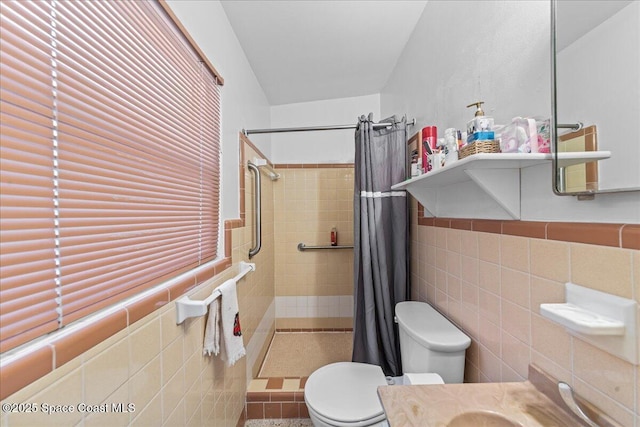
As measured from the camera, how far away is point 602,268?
64 centimetres

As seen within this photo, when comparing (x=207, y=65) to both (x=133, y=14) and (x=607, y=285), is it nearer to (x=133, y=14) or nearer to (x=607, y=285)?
(x=133, y=14)

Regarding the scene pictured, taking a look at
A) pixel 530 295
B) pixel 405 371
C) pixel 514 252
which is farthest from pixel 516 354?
pixel 405 371

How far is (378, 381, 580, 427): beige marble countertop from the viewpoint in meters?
0.70

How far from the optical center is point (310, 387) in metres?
1.40

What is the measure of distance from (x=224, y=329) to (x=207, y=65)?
1.16 m

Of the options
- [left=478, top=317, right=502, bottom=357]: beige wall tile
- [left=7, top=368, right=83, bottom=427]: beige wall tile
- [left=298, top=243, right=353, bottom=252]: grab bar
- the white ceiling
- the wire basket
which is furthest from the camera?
[left=298, top=243, right=353, bottom=252]: grab bar

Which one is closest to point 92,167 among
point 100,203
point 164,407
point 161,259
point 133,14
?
point 100,203

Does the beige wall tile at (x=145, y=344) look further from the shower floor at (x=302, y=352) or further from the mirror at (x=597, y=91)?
the shower floor at (x=302, y=352)

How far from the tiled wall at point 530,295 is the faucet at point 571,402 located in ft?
0.10

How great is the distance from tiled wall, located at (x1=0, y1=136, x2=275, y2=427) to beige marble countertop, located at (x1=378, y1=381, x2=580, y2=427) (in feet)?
2.20

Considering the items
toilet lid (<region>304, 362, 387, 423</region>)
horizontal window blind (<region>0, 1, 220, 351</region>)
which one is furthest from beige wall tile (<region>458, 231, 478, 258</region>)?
horizontal window blind (<region>0, 1, 220, 351</region>)

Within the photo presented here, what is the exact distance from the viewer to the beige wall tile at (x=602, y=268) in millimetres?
592

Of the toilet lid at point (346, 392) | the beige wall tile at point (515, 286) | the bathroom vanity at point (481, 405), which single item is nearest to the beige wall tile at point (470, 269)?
the beige wall tile at point (515, 286)

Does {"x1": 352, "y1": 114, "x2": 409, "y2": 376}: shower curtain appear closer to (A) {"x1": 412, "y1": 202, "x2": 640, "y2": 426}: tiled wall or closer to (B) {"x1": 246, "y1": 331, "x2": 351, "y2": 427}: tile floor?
(A) {"x1": 412, "y1": 202, "x2": 640, "y2": 426}: tiled wall
